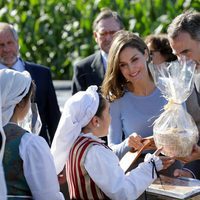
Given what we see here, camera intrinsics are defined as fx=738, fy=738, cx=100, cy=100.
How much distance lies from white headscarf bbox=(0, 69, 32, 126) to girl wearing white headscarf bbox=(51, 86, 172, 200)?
372mm

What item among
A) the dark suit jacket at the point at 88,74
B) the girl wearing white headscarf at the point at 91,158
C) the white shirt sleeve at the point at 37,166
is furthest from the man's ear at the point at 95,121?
the dark suit jacket at the point at 88,74

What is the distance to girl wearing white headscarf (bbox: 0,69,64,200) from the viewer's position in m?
3.58

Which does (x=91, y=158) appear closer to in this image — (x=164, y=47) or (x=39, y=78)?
(x=164, y=47)

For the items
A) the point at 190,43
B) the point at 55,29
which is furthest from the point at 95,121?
the point at 55,29

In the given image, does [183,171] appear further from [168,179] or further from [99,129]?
[99,129]

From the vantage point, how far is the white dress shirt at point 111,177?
3832 millimetres

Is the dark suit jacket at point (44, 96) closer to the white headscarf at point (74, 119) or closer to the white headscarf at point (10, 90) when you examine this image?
the white headscarf at point (74, 119)

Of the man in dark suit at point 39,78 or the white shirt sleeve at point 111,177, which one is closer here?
the white shirt sleeve at point 111,177

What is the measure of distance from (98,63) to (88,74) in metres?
0.13

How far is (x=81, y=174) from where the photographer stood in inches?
154

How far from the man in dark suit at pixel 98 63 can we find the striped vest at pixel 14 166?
2.65 m

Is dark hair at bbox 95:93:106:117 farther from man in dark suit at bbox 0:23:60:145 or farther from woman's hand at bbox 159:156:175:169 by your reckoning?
man in dark suit at bbox 0:23:60:145

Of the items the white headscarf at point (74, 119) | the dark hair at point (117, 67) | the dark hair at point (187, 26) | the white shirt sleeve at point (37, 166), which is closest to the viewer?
the white shirt sleeve at point (37, 166)

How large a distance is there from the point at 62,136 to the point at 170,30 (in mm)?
1342
